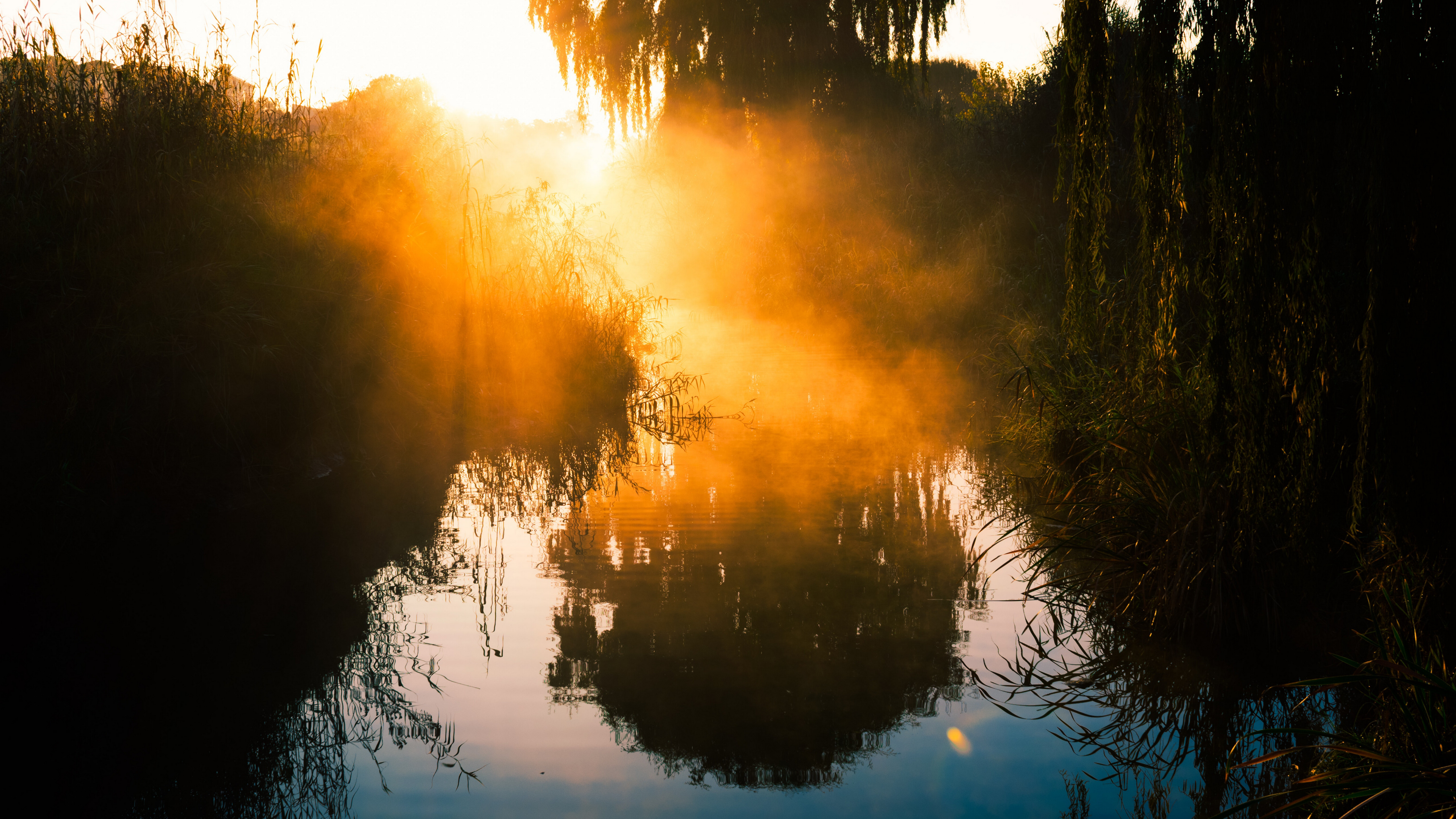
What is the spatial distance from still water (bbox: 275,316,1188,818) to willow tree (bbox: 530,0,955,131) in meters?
8.50

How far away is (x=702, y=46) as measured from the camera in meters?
13.4

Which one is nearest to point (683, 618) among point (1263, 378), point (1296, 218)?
point (1263, 378)

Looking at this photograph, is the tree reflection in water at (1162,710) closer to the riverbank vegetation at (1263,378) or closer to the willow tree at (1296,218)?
the riverbank vegetation at (1263,378)

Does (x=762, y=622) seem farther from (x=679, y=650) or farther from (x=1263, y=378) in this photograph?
(x=1263, y=378)

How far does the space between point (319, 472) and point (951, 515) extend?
144 inches

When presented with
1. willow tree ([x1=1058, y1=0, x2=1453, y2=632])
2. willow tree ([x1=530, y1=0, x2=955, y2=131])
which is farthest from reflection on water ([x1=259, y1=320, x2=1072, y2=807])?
willow tree ([x1=530, y1=0, x2=955, y2=131])

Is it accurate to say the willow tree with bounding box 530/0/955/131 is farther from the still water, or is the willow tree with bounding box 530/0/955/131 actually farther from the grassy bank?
the still water

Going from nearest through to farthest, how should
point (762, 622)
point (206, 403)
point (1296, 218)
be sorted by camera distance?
point (1296, 218), point (762, 622), point (206, 403)

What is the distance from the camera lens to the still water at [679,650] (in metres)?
2.51

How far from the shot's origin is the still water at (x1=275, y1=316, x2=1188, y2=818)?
251cm

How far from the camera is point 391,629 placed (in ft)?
11.4

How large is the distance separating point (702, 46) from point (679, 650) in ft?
38.4

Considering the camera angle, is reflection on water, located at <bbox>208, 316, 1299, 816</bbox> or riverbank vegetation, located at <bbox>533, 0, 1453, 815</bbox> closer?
riverbank vegetation, located at <bbox>533, 0, 1453, 815</bbox>

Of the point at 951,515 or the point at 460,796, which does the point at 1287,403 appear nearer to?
the point at 460,796
